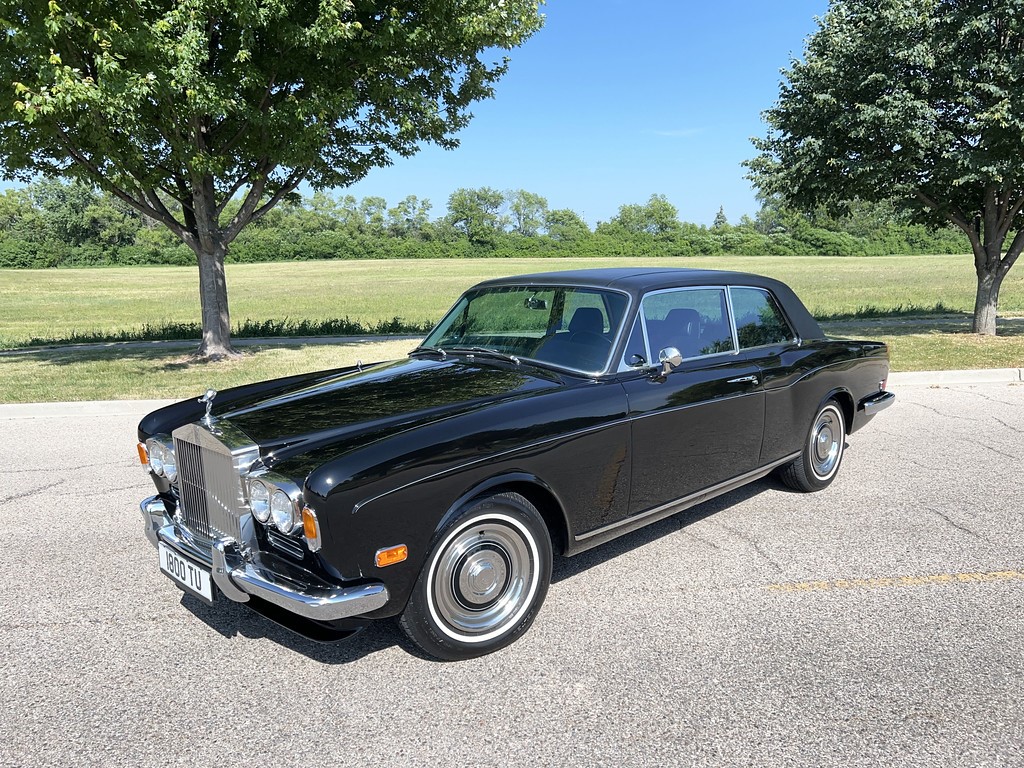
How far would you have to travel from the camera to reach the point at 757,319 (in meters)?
4.75

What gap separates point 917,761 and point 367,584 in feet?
6.40

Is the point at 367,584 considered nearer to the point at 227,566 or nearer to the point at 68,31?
the point at 227,566

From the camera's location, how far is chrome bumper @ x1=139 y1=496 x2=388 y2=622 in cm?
268

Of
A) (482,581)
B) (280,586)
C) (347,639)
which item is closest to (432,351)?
(482,581)

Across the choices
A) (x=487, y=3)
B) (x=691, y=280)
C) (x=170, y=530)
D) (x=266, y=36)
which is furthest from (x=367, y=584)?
(x=487, y=3)

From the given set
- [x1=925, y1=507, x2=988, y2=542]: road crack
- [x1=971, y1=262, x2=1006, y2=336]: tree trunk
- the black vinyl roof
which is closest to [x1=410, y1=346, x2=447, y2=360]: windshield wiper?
the black vinyl roof

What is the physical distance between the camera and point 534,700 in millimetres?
2826

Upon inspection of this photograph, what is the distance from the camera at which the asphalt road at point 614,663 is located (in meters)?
2.57

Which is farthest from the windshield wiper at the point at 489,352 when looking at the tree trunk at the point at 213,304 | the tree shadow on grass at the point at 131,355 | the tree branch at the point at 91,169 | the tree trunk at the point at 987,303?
the tree trunk at the point at 987,303

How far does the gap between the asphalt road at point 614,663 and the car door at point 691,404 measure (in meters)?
0.48

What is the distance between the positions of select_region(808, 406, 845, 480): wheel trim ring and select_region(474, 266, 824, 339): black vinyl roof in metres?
0.59

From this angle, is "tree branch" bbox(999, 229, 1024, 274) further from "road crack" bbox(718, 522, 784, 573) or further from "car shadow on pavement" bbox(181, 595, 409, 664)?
"car shadow on pavement" bbox(181, 595, 409, 664)

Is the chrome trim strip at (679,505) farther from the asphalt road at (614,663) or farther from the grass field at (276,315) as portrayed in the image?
the grass field at (276,315)

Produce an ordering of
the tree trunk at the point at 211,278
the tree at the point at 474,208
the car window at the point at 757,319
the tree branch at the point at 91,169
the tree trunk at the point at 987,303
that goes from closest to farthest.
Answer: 1. the car window at the point at 757,319
2. the tree branch at the point at 91,169
3. the tree trunk at the point at 211,278
4. the tree trunk at the point at 987,303
5. the tree at the point at 474,208
